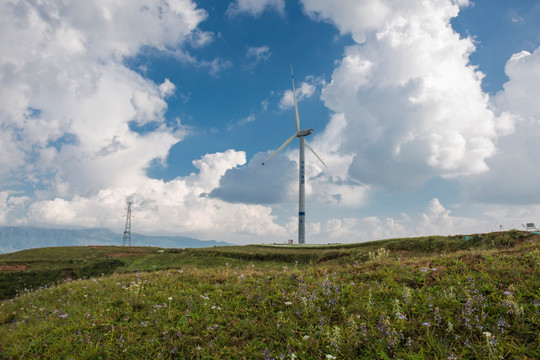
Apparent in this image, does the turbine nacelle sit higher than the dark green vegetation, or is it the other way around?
the turbine nacelle

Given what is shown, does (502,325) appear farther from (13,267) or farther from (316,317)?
(13,267)

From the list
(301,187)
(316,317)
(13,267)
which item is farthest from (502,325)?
(301,187)

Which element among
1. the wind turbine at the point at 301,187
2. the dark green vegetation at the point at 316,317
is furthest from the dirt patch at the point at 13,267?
the wind turbine at the point at 301,187

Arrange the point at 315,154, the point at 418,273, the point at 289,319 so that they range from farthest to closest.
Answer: the point at 315,154 → the point at 418,273 → the point at 289,319

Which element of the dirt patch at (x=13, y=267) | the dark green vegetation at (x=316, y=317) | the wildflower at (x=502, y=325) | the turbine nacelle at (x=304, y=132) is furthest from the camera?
the turbine nacelle at (x=304, y=132)

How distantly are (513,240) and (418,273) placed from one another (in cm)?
2100

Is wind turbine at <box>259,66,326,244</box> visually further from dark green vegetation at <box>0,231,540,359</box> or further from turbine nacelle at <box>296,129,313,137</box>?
dark green vegetation at <box>0,231,540,359</box>

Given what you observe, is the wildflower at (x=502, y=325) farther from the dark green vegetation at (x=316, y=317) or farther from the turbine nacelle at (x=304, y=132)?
the turbine nacelle at (x=304, y=132)

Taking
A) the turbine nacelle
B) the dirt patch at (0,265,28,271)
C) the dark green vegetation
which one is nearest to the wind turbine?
the turbine nacelle

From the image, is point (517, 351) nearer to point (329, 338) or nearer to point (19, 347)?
point (329, 338)

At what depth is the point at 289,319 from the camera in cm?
680

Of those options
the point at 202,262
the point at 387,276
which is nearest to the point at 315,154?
the point at 202,262

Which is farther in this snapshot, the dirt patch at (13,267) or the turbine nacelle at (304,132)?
the turbine nacelle at (304,132)

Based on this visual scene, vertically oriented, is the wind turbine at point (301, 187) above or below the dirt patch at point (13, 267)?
above
